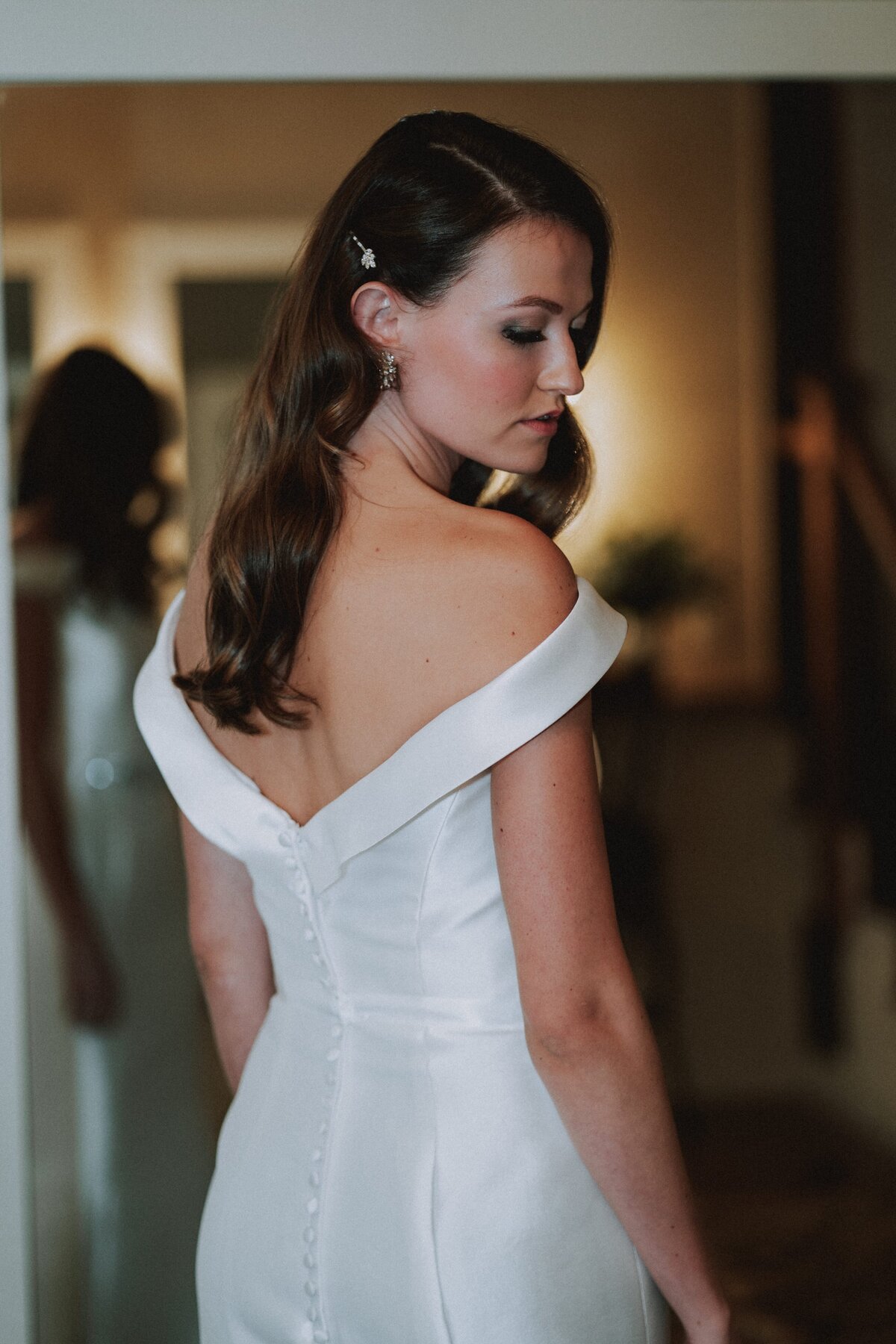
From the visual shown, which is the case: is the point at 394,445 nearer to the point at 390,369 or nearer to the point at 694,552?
the point at 390,369

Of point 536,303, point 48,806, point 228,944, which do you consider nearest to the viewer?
point 536,303

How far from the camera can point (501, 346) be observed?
1092mm

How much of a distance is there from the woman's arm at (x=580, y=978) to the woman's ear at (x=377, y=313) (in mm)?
374

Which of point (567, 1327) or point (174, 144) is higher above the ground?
point (174, 144)

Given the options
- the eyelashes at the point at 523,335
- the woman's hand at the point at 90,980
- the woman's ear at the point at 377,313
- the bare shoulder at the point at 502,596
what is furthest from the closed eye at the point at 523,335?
the woman's hand at the point at 90,980

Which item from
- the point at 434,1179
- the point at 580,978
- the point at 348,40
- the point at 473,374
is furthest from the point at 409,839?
the point at 348,40

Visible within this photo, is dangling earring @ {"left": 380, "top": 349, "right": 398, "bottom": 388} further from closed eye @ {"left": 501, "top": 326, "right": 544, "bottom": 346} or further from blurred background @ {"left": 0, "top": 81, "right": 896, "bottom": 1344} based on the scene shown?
blurred background @ {"left": 0, "top": 81, "right": 896, "bottom": 1344}

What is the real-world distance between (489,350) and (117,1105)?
47.6 inches

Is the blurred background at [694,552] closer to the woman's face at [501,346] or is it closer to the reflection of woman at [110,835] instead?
the reflection of woman at [110,835]

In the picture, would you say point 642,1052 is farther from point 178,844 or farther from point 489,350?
point 178,844

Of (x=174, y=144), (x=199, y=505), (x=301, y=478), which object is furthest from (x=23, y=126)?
(x=301, y=478)

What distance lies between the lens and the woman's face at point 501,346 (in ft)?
3.52

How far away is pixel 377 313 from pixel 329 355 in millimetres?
57

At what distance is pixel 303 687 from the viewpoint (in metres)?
1.05
